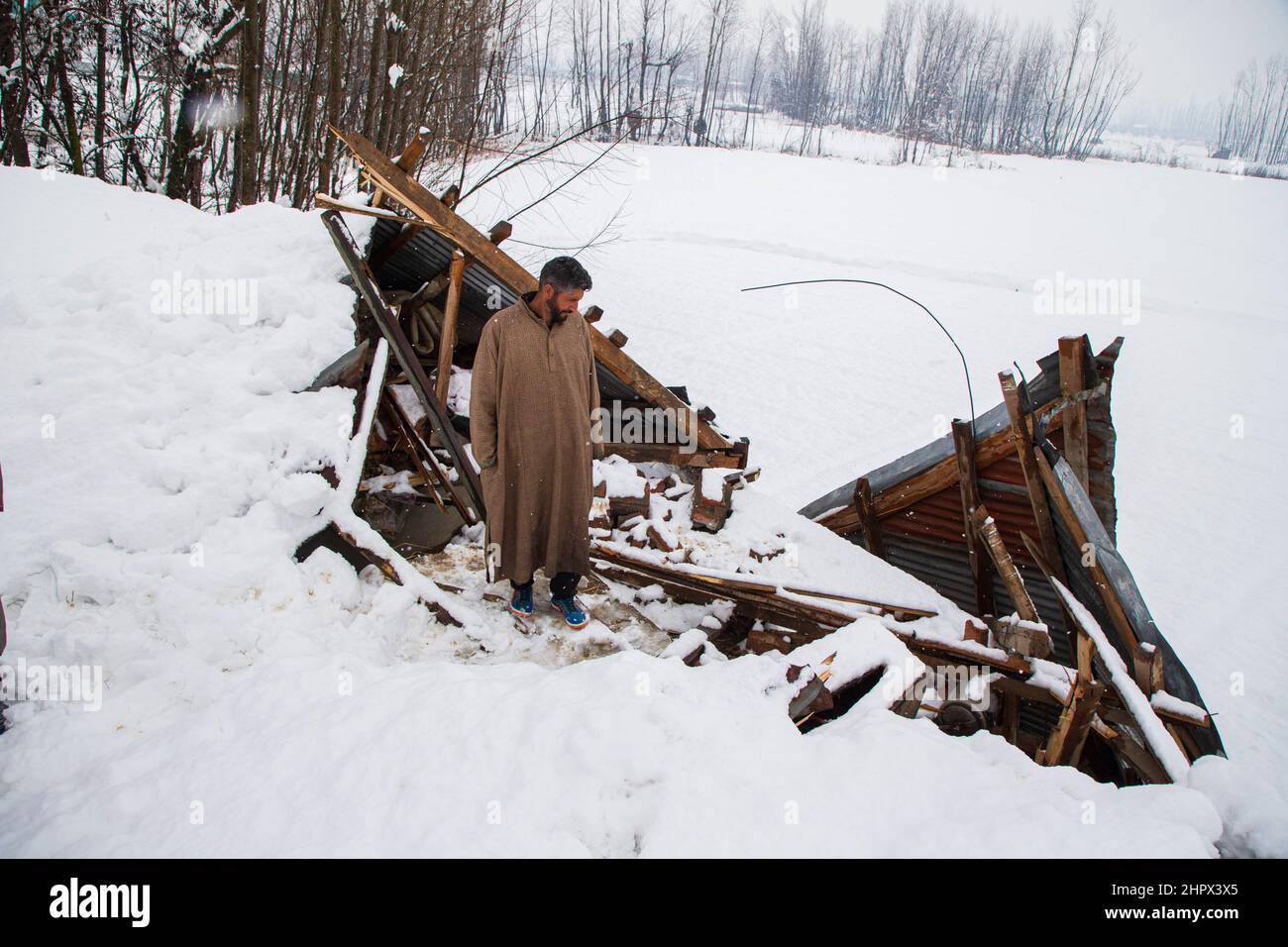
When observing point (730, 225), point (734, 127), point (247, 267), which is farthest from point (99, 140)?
point (734, 127)

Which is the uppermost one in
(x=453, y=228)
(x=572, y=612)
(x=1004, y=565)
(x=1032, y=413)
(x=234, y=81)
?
(x=234, y=81)

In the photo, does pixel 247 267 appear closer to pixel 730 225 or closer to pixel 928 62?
pixel 730 225

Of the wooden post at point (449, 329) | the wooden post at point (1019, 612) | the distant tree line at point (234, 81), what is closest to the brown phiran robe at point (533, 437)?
the wooden post at point (449, 329)

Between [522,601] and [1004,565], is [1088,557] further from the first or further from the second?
[522,601]

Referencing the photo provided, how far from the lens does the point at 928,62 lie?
5156 centimetres

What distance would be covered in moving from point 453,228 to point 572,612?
2.69 metres

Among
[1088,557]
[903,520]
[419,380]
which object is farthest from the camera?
[903,520]

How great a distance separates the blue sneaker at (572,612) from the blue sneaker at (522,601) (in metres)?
0.16

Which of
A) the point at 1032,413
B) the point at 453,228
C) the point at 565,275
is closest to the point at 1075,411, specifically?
the point at 1032,413

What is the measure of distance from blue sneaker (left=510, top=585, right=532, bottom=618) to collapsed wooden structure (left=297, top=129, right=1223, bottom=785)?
386 millimetres

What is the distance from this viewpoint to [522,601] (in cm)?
363

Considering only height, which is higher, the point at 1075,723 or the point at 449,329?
the point at 449,329

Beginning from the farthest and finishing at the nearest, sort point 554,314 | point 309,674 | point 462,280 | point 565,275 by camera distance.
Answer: point 462,280, point 554,314, point 565,275, point 309,674

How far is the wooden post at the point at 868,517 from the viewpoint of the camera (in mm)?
4801
